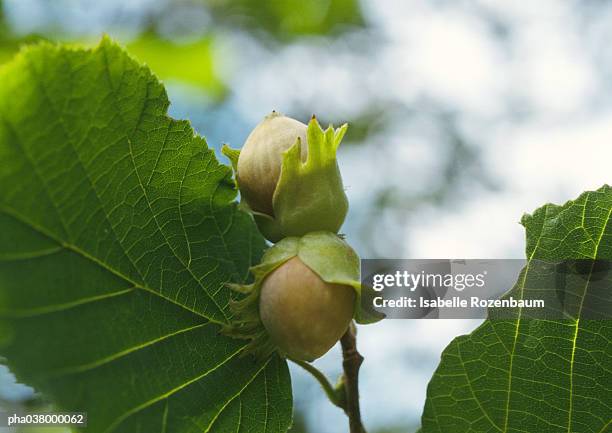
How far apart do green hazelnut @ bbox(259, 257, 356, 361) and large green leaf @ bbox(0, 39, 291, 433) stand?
7.7 inches

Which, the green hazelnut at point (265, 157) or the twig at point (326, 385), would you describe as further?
the twig at point (326, 385)

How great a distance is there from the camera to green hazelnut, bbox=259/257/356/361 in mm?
1105

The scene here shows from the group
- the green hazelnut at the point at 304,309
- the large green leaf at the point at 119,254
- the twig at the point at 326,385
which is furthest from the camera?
the twig at the point at 326,385

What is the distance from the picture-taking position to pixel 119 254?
3.78 ft

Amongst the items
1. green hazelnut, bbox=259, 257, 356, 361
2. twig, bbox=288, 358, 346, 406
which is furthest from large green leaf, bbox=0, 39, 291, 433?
green hazelnut, bbox=259, 257, 356, 361

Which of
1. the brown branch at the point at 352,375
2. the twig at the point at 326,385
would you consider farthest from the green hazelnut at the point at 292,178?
the twig at the point at 326,385

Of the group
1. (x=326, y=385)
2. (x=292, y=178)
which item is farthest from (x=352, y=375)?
(x=292, y=178)

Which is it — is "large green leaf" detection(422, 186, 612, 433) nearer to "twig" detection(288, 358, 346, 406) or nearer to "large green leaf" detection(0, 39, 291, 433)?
"twig" detection(288, 358, 346, 406)

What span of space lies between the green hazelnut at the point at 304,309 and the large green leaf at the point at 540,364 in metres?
0.30

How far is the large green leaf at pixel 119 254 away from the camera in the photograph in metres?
1.00

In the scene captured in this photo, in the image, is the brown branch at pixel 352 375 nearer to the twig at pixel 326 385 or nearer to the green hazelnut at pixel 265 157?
the twig at pixel 326 385

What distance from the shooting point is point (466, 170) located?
10.4m

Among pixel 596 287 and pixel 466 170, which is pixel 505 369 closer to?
pixel 596 287

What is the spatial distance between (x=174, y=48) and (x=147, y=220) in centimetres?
256
